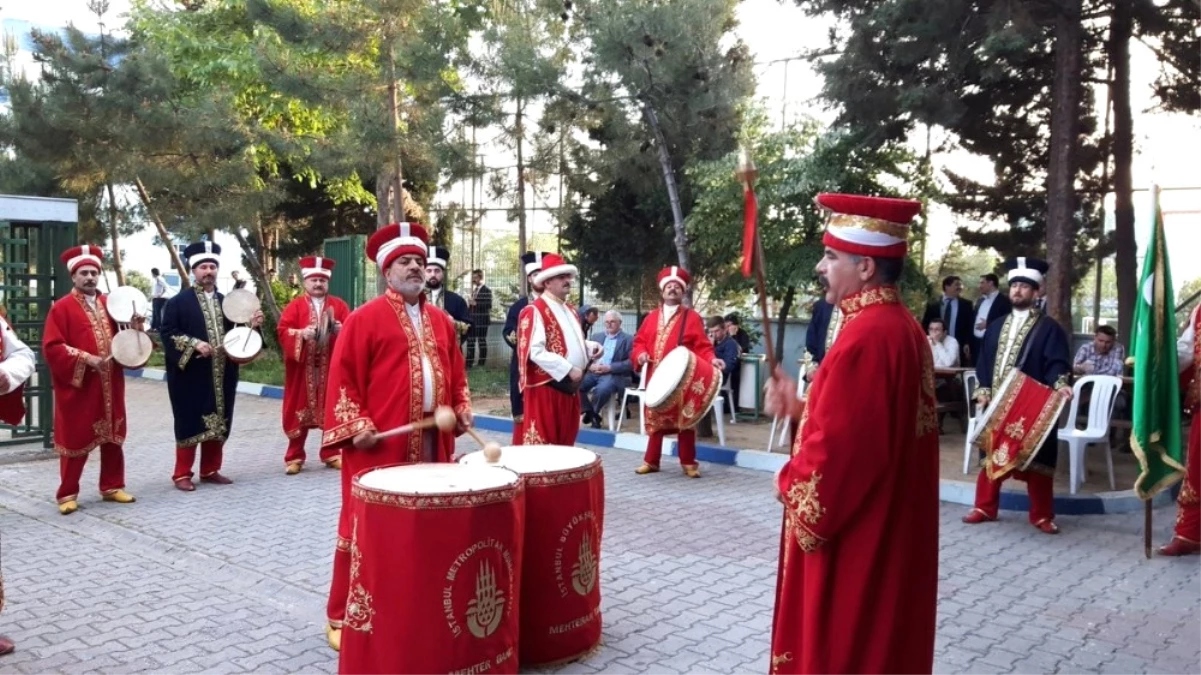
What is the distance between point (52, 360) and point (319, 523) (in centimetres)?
235

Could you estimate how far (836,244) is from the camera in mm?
3002

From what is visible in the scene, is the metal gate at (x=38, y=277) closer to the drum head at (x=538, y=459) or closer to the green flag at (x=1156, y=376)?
the drum head at (x=538, y=459)

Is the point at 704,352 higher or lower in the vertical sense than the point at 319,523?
higher

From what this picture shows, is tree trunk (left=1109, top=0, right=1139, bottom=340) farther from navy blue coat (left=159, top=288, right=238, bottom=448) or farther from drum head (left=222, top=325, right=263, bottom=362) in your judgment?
navy blue coat (left=159, top=288, right=238, bottom=448)

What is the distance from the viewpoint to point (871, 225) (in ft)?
9.62

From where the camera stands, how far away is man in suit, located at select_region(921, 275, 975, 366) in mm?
10883

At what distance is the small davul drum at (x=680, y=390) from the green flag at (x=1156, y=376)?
3.34m

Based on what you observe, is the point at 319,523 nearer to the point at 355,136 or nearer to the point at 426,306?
the point at 426,306

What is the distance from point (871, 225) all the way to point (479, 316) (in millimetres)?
14012

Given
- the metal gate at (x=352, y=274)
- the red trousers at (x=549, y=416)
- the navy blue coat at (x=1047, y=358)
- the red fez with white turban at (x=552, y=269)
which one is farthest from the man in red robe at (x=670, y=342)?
the metal gate at (x=352, y=274)

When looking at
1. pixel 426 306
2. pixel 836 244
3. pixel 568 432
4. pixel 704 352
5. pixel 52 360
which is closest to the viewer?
pixel 836 244

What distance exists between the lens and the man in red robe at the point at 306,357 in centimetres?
889

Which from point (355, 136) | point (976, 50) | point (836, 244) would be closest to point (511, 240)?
point (355, 136)

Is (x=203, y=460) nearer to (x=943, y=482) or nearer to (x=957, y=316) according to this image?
(x=943, y=482)
